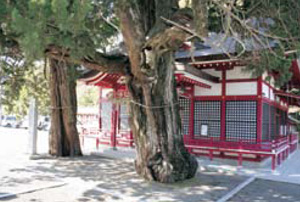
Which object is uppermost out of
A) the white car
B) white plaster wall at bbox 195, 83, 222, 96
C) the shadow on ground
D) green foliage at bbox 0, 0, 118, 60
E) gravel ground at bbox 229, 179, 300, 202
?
green foliage at bbox 0, 0, 118, 60

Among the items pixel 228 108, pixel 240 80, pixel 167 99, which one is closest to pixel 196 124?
pixel 228 108

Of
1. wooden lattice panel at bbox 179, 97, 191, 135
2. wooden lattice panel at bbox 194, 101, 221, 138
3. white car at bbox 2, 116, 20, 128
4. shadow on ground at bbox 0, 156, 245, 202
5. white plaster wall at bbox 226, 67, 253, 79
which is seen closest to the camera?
shadow on ground at bbox 0, 156, 245, 202

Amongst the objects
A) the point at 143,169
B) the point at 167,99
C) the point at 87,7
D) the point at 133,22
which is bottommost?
the point at 143,169

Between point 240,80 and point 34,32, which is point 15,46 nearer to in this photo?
point 34,32

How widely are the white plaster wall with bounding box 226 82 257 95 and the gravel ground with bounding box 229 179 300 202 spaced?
3.47 meters

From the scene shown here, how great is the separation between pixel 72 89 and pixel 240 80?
6266 mm

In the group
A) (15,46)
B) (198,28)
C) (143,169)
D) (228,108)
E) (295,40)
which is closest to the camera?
(198,28)

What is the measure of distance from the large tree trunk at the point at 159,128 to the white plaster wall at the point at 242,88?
4.07 m

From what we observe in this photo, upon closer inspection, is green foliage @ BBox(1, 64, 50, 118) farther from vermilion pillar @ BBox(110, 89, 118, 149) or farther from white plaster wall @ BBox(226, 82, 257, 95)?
white plaster wall @ BBox(226, 82, 257, 95)

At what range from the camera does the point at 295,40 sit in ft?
20.2

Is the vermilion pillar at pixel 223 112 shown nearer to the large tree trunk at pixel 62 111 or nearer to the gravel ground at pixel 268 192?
the gravel ground at pixel 268 192

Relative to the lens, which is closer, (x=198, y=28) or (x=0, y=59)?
(x=198, y=28)

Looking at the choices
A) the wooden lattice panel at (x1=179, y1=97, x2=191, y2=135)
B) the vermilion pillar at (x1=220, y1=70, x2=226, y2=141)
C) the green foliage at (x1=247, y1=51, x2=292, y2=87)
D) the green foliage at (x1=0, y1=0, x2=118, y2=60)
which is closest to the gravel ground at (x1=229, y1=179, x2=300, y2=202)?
the green foliage at (x1=247, y1=51, x2=292, y2=87)

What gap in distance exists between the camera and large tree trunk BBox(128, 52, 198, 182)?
691cm
